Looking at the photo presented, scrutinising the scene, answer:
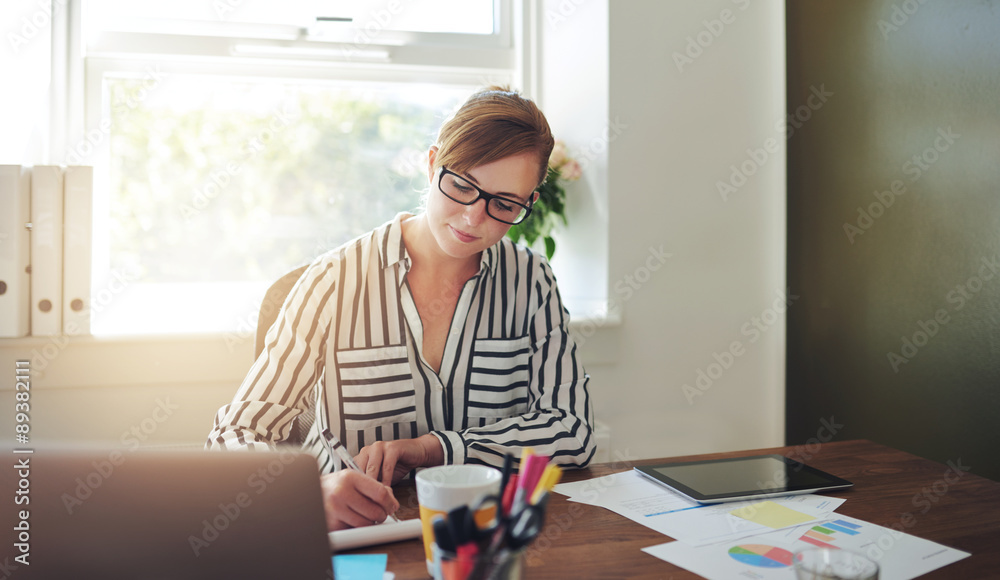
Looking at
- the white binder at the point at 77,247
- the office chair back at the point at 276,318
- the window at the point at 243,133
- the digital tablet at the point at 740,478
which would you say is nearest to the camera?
the digital tablet at the point at 740,478

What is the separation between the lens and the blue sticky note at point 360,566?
0.72 meters

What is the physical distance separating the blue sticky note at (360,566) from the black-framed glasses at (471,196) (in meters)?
0.61

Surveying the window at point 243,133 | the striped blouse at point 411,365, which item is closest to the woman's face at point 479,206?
the striped blouse at point 411,365

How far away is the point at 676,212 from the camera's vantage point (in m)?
2.18

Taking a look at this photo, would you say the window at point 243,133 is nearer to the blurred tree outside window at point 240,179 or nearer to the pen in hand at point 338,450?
the blurred tree outside window at point 240,179

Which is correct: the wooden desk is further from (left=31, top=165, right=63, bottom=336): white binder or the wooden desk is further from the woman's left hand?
(left=31, top=165, right=63, bottom=336): white binder

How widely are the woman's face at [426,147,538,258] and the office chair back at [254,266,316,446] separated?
30 cm

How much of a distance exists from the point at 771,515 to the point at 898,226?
1229 millimetres

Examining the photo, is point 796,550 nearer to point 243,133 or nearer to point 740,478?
point 740,478

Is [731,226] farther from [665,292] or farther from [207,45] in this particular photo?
[207,45]

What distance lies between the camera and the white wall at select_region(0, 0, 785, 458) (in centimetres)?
213

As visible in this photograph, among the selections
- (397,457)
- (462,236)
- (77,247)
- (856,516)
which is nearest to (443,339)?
(462,236)

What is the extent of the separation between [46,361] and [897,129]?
2.21 m

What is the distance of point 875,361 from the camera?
6.27 feet
